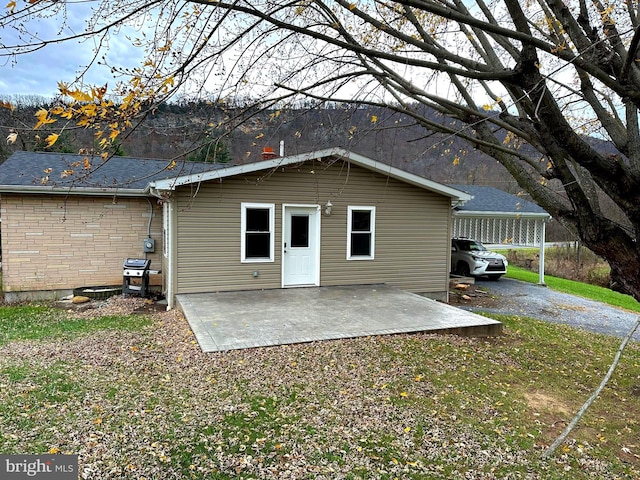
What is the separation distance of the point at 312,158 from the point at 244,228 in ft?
7.11

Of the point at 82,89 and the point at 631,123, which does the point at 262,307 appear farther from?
the point at 631,123

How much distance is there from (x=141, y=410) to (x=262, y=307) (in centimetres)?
401

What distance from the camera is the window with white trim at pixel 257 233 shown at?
9266 millimetres

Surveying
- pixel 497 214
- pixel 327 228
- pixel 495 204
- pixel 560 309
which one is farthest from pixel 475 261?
pixel 327 228

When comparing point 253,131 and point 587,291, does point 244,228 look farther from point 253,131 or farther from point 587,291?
point 587,291

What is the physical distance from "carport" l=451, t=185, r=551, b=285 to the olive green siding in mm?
4322

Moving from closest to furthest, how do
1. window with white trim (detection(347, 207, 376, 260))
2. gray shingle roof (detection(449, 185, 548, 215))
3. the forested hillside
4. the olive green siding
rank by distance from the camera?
the forested hillside < the olive green siding < window with white trim (detection(347, 207, 376, 260)) < gray shingle roof (detection(449, 185, 548, 215))

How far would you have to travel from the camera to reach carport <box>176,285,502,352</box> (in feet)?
19.6

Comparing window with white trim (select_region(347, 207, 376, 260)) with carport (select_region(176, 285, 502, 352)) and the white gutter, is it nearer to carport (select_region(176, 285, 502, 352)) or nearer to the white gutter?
carport (select_region(176, 285, 502, 352))

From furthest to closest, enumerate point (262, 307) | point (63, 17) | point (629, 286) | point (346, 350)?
point (262, 307) < point (346, 350) < point (629, 286) < point (63, 17)

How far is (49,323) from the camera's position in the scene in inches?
288

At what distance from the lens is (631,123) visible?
3.86 meters

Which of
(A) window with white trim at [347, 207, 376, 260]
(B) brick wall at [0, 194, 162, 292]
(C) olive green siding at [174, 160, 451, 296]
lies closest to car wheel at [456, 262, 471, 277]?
(C) olive green siding at [174, 160, 451, 296]

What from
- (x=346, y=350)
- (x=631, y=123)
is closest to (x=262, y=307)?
(x=346, y=350)
